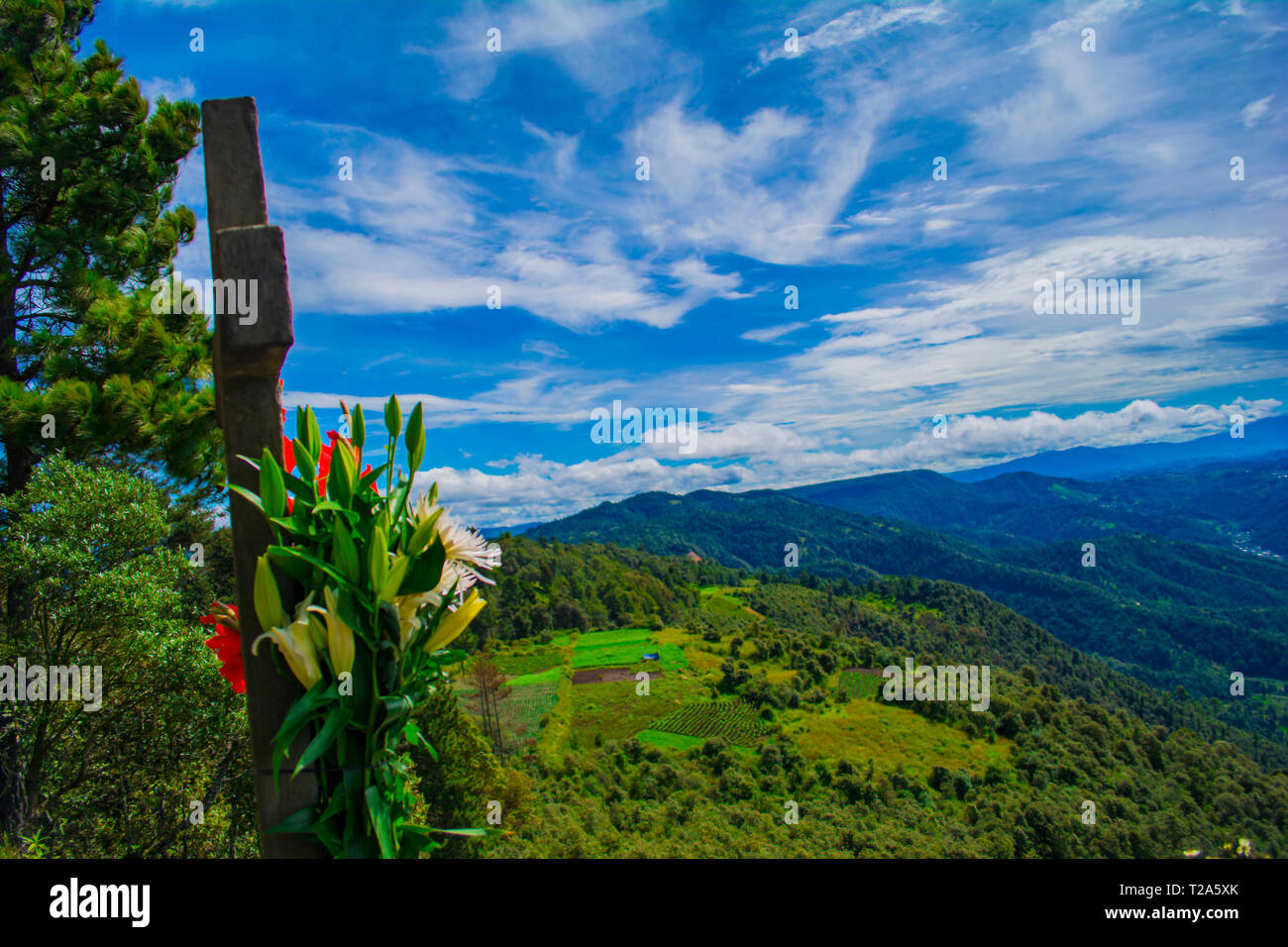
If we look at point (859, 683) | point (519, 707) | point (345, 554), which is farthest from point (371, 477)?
point (859, 683)

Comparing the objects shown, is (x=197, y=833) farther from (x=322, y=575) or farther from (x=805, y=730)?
(x=805, y=730)

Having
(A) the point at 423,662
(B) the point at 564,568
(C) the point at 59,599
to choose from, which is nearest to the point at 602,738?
(B) the point at 564,568

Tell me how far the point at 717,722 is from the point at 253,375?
160 ft

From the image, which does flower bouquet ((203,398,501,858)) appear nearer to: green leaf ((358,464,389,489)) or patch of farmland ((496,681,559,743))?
green leaf ((358,464,389,489))

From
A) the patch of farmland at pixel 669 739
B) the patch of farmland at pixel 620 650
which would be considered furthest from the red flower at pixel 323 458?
the patch of farmland at pixel 620 650

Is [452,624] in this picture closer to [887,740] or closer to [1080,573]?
[887,740]

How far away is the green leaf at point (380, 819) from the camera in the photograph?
1.27 m

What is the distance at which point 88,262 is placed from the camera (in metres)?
6.23

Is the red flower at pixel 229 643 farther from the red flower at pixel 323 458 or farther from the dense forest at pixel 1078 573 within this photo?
the dense forest at pixel 1078 573

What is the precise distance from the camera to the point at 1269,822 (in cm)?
3475

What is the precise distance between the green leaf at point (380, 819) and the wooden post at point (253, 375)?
133mm

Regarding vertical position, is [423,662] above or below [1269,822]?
above
